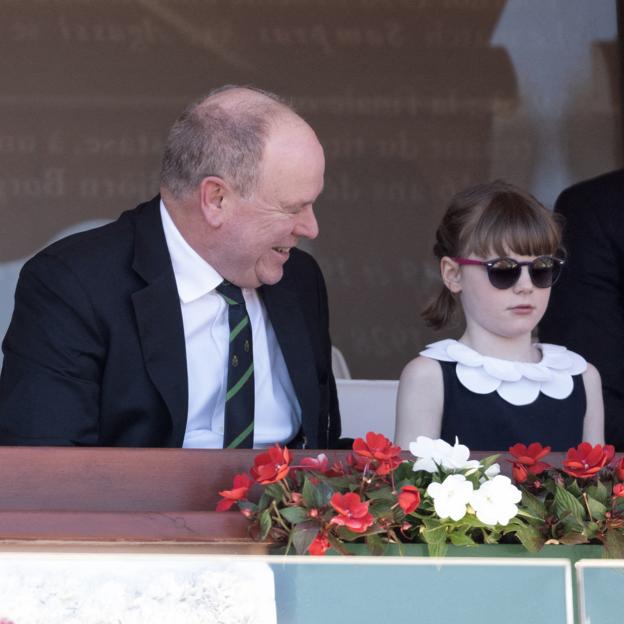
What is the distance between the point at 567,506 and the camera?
191 centimetres

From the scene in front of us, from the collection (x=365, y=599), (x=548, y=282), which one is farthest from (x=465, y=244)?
(x=365, y=599)

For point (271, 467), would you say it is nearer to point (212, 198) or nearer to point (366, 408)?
point (212, 198)

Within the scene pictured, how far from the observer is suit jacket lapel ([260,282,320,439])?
299cm

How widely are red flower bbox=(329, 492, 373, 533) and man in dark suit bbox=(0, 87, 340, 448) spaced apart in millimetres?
979

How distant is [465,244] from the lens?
299 centimetres

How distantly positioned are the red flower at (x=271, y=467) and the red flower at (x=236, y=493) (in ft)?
0.05

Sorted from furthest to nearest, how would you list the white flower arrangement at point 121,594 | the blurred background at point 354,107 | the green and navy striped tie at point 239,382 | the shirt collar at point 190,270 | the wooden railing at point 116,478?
the blurred background at point 354,107 → the shirt collar at point 190,270 → the green and navy striped tie at point 239,382 → the wooden railing at point 116,478 → the white flower arrangement at point 121,594

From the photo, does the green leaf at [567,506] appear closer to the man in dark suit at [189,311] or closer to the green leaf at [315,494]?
the green leaf at [315,494]

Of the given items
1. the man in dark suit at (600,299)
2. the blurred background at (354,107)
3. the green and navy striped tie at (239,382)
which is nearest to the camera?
the green and navy striped tie at (239,382)

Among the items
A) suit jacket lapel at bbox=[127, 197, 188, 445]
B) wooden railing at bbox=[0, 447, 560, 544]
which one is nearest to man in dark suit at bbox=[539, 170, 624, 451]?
suit jacket lapel at bbox=[127, 197, 188, 445]

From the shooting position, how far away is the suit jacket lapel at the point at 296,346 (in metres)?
2.99

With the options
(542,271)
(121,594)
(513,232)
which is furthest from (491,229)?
(121,594)

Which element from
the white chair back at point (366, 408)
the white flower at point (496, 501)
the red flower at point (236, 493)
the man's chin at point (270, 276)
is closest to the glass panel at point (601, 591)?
the white flower at point (496, 501)

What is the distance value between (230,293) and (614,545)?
137cm
